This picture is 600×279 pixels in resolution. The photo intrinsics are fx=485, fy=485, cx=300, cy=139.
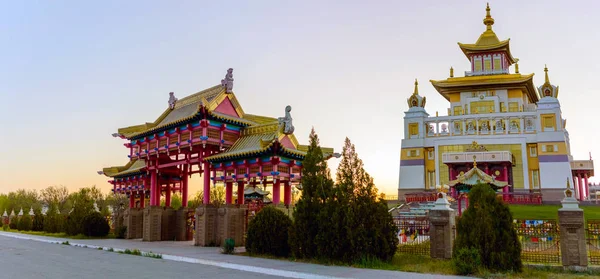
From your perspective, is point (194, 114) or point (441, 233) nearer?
point (441, 233)

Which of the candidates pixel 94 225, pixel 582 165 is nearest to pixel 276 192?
pixel 94 225

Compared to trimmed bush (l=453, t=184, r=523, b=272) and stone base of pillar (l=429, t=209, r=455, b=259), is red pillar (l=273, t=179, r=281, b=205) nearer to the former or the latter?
stone base of pillar (l=429, t=209, r=455, b=259)

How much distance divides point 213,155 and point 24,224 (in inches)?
1163

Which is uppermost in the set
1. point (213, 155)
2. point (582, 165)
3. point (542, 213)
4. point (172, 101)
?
point (172, 101)

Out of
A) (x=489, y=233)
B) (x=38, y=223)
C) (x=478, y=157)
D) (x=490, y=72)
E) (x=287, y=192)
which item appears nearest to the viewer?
(x=489, y=233)

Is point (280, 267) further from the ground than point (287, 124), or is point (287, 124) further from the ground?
point (287, 124)

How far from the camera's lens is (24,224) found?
42.2 metres

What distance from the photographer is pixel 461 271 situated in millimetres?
11906

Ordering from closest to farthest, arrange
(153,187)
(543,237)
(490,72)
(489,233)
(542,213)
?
(489,233)
(543,237)
(153,187)
(542,213)
(490,72)

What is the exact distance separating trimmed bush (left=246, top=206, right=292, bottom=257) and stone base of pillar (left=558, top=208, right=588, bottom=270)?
7.95 m

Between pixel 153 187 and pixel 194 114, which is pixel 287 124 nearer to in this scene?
pixel 194 114

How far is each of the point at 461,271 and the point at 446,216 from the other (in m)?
2.54

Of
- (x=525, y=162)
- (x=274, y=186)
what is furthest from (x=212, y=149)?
(x=525, y=162)

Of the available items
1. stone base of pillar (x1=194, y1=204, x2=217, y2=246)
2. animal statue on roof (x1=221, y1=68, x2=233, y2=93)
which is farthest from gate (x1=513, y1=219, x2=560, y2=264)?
animal statue on roof (x1=221, y1=68, x2=233, y2=93)
